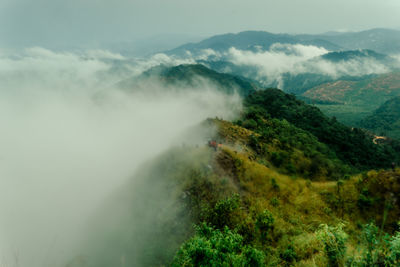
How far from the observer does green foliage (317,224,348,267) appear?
21062 millimetres

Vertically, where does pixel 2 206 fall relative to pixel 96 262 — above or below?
below

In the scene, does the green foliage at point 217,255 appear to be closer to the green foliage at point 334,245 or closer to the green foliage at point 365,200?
the green foliage at point 334,245

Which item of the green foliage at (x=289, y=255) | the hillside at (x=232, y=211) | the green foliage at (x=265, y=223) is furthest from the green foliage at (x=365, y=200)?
the green foliage at (x=289, y=255)

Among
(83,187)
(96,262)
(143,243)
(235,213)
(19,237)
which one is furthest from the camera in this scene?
(83,187)

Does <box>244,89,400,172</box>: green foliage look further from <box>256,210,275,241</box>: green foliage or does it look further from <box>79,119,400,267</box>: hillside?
<box>256,210,275,241</box>: green foliage

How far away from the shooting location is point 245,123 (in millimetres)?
129500

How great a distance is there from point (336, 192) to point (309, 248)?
64.9 feet

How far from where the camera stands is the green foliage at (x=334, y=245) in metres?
21.1

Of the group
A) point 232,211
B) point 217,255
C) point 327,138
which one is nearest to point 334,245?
point 217,255

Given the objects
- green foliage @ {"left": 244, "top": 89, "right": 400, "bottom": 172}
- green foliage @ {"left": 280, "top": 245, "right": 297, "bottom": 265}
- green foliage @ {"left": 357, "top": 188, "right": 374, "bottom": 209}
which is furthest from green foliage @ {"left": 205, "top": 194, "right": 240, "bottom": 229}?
green foliage @ {"left": 244, "top": 89, "right": 400, "bottom": 172}

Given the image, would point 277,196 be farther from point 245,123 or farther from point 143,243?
point 245,123

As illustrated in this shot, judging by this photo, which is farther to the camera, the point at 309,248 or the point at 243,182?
the point at 243,182

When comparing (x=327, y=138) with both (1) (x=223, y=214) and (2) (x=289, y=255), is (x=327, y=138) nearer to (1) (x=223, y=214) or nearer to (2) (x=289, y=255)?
(1) (x=223, y=214)

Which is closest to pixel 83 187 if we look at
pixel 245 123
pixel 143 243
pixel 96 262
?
pixel 96 262
